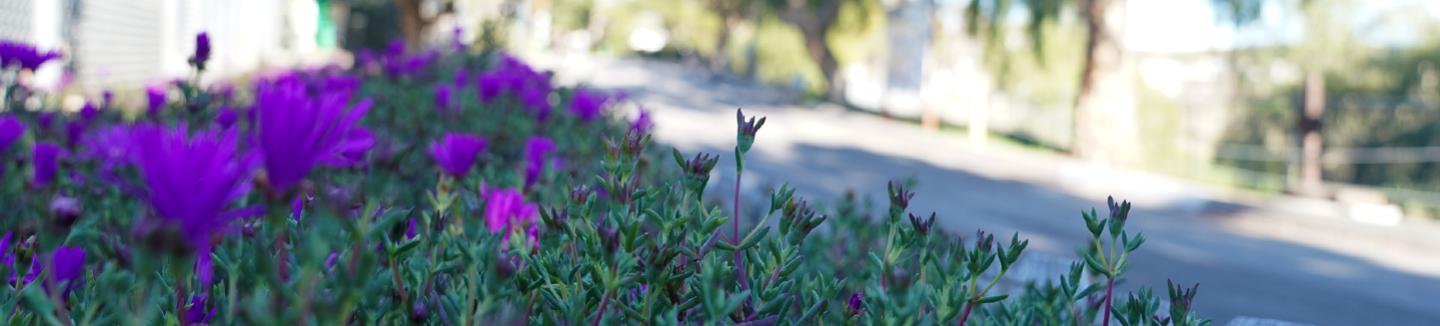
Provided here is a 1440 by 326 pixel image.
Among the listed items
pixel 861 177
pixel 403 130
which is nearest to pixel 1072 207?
pixel 861 177

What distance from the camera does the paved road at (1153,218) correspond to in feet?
22.4

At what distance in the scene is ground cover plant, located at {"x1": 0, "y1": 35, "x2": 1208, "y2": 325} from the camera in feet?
2.40

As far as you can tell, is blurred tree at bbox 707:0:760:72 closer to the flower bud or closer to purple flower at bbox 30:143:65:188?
purple flower at bbox 30:143:65:188

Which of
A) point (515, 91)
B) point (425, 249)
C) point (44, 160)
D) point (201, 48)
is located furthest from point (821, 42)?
point (425, 249)

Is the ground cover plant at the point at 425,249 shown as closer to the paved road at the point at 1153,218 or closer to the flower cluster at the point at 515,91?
the paved road at the point at 1153,218

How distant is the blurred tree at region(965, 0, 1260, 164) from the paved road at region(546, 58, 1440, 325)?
2.13 feet

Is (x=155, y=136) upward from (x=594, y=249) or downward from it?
upward

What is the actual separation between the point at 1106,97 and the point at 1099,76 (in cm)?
35

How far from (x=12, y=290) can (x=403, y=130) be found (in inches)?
100

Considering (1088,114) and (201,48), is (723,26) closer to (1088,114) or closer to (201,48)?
(1088,114)

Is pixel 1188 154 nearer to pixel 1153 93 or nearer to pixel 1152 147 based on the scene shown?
pixel 1152 147

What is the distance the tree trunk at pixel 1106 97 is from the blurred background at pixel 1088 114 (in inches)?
1.2

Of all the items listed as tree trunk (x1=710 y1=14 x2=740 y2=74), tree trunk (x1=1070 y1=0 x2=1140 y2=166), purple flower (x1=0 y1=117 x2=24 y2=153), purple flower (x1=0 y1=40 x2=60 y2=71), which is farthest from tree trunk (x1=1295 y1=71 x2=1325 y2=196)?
tree trunk (x1=710 y1=14 x2=740 y2=74)

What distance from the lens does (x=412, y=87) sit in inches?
183
